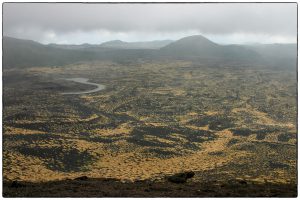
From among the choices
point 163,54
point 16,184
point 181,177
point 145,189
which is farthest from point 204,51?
point 16,184

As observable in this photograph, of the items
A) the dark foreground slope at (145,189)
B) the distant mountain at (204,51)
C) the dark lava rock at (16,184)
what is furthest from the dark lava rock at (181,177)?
the distant mountain at (204,51)

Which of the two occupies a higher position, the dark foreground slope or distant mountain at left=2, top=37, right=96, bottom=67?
distant mountain at left=2, top=37, right=96, bottom=67

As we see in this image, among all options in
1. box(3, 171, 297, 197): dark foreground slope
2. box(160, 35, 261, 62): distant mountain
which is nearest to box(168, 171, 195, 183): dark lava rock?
box(3, 171, 297, 197): dark foreground slope

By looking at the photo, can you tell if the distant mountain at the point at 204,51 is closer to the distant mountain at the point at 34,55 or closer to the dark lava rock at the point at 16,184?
the distant mountain at the point at 34,55

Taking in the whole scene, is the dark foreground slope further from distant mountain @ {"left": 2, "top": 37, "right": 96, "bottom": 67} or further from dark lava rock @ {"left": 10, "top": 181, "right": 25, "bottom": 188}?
distant mountain @ {"left": 2, "top": 37, "right": 96, "bottom": 67}

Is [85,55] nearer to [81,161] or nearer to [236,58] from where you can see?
[236,58]

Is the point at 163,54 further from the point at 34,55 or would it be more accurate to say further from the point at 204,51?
the point at 34,55
